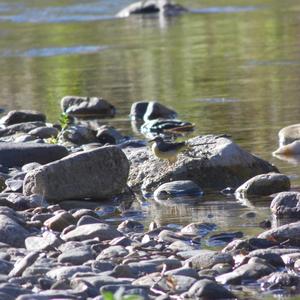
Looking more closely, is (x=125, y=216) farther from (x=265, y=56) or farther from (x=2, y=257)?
(x=265, y=56)

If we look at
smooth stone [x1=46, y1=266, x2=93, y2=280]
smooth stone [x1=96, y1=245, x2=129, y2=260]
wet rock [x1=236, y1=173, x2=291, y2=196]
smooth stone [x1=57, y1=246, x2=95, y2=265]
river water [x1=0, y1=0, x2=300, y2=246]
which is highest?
smooth stone [x1=46, y1=266, x2=93, y2=280]

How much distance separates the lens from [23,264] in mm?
8055

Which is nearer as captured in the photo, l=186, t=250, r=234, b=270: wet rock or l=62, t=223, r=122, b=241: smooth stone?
l=186, t=250, r=234, b=270: wet rock

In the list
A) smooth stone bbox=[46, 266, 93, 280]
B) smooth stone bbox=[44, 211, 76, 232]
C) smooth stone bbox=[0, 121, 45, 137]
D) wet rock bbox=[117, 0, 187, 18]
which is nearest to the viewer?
smooth stone bbox=[46, 266, 93, 280]

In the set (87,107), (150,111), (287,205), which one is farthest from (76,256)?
(87,107)

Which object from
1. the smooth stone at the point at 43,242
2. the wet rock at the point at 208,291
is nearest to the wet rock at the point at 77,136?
the smooth stone at the point at 43,242

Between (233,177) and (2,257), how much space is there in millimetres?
3985

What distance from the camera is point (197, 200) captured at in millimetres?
11383

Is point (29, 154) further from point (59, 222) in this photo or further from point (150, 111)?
point (150, 111)

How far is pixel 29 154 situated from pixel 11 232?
383cm

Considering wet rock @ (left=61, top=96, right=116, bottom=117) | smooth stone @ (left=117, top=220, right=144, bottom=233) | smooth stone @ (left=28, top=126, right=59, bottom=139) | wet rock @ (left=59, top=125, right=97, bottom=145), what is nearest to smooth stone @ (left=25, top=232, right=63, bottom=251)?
smooth stone @ (left=117, top=220, right=144, bottom=233)

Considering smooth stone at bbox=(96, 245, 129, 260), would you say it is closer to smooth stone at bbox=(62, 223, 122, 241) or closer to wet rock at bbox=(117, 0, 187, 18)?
smooth stone at bbox=(62, 223, 122, 241)

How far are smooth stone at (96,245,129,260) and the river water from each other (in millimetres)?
1405

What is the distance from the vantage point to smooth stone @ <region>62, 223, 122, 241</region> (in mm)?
9125
